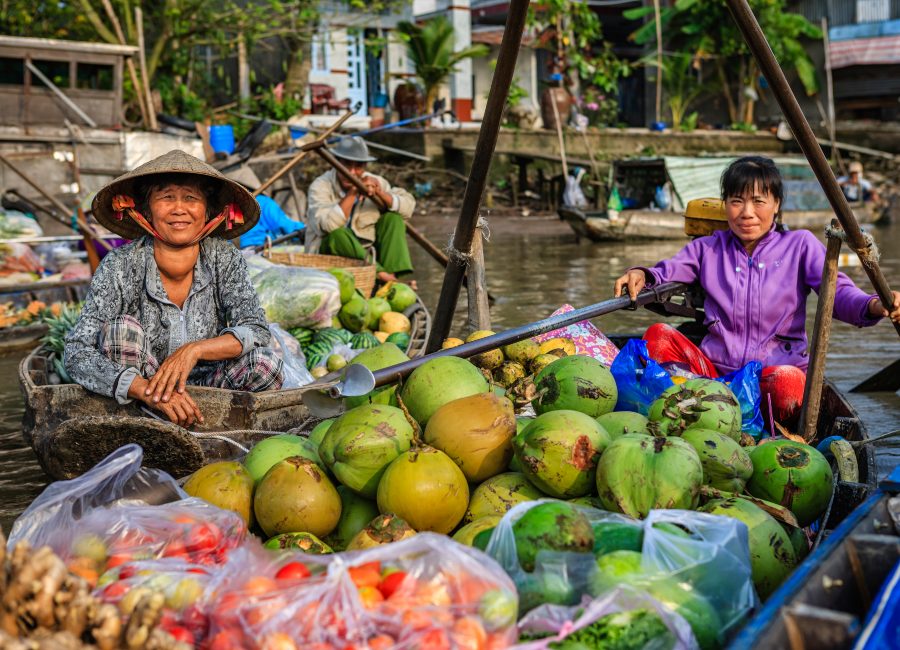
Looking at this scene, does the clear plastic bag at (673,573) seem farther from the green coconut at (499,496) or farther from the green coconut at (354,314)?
the green coconut at (354,314)

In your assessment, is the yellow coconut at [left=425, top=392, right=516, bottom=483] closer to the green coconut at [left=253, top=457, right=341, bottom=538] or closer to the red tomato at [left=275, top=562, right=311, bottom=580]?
the green coconut at [left=253, top=457, right=341, bottom=538]

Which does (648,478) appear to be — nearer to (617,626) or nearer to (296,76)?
(617,626)

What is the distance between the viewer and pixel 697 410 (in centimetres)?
250

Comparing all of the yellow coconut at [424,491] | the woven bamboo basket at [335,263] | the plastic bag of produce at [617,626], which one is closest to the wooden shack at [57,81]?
the woven bamboo basket at [335,263]

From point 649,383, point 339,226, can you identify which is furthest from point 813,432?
point 339,226

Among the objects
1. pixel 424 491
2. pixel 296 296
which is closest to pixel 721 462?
pixel 424 491

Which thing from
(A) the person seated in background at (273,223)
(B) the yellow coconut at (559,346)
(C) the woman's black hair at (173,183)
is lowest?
(B) the yellow coconut at (559,346)

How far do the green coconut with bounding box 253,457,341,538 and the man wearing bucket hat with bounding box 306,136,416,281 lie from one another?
439cm

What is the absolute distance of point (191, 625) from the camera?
158 centimetres

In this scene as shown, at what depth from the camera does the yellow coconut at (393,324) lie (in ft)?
18.4

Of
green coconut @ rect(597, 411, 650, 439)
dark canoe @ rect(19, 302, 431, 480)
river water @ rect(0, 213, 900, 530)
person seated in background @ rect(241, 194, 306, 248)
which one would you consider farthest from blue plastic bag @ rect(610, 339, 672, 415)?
person seated in background @ rect(241, 194, 306, 248)

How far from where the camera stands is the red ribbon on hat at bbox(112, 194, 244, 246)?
337cm

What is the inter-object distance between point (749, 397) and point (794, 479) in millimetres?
920

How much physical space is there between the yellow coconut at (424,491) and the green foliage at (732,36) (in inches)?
803
